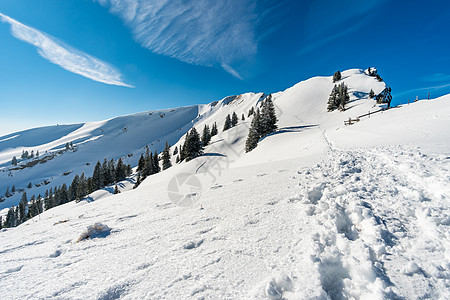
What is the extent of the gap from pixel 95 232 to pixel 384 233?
685 centimetres

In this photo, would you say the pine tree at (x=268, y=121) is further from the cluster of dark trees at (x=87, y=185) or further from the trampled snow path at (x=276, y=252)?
the cluster of dark trees at (x=87, y=185)

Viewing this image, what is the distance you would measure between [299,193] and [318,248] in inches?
101

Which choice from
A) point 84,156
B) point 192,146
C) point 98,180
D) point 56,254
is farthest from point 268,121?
point 84,156

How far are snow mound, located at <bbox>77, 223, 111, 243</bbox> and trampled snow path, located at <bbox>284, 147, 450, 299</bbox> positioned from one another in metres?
5.45

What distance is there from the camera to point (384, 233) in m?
3.07

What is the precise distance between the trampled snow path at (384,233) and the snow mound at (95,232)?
545 centimetres

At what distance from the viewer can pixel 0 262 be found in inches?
152

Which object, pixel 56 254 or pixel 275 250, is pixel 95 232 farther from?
pixel 275 250

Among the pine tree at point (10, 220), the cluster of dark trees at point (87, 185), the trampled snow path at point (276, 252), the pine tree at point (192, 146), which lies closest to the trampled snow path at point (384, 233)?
the trampled snow path at point (276, 252)

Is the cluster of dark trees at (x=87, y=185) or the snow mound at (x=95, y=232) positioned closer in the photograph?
the snow mound at (x=95, y=232)

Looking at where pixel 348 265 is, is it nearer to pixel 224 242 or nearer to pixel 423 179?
pixel 224 242

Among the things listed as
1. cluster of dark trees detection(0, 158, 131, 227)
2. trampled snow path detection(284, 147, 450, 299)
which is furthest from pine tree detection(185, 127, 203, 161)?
trampled snow path detection(284, 147, 450, 299)

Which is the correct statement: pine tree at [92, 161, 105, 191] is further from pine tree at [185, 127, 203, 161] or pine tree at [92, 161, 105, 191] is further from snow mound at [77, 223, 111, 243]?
snow mound at [77, 223, 111, 243]

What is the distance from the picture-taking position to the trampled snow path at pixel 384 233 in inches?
88.8
